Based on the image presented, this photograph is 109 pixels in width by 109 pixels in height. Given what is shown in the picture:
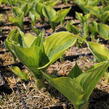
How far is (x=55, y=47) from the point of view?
1.69 meters

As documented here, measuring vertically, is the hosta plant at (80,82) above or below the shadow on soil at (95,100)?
above

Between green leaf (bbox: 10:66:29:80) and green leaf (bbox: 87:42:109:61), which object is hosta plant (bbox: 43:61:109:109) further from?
green leaf (bbox: 10:66:29:80)

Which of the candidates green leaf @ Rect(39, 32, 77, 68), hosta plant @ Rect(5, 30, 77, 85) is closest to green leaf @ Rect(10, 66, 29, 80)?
hosta plant @ Rect(5, 30, 77, 85)

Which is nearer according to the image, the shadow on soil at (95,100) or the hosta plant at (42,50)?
the hosta plant at (42,50)

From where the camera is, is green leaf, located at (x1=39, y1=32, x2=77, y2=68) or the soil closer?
green leaf, located at (x1=39, y1=32, x2=77, y2=68)

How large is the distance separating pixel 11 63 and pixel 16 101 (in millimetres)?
517

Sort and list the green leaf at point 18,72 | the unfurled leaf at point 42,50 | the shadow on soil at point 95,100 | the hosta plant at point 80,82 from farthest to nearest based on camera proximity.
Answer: the green leaf at point 18,72, the shadow on soil at point 95,100, the unfurled leaf at point 42,50, the hosta plant at point 80,82

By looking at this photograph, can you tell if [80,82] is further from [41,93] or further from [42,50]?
[41,93]

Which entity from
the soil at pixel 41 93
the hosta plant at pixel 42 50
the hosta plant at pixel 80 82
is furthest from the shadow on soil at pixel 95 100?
the hosta plant at pixel 80 82

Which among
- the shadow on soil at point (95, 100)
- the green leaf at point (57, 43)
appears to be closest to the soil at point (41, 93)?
the shadow on soil at point (95, 100)

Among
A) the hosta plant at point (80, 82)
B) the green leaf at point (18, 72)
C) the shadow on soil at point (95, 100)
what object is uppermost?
the hosta plant at point (80, 82)

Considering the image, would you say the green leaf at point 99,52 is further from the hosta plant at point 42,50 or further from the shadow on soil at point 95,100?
the shadow on soil at point 95,100

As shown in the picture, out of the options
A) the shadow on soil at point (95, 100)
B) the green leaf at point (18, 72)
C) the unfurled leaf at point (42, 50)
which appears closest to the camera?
the unfurled leaf at point (42, 50)

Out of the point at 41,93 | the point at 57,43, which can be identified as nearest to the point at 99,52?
the point at 57,43
